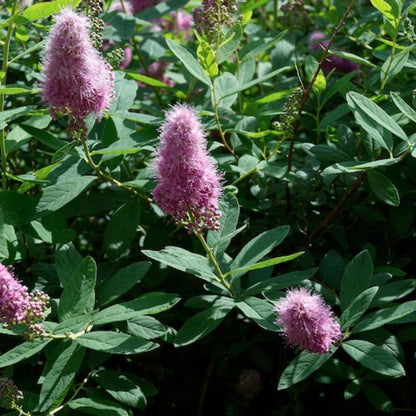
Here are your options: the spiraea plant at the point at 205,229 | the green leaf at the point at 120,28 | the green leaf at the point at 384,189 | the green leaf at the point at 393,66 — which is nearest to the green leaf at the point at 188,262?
the spiraea plant at the point at 205,229

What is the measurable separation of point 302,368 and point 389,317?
0.22 m

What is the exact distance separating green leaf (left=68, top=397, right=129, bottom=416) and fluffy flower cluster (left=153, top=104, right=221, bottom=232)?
17.3 inches

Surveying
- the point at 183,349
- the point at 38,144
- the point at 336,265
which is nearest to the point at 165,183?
the point at 336,265

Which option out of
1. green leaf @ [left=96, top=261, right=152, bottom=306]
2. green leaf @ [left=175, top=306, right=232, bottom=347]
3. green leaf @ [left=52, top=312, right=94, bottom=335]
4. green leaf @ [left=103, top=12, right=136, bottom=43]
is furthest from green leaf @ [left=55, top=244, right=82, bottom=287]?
green leaf @ [left=103, top=12, right=136, bottom=43]

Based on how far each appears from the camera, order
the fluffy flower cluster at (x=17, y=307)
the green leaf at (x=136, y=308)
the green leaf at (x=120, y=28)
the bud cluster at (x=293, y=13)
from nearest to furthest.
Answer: the fluffy flower cluster at (x=17, y=307)
the green leaf at (x=136, y=308)
the green leaf at (x=120, y=28)
the bud cluster at (x=293, y=13)

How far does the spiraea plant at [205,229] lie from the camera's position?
1570mm

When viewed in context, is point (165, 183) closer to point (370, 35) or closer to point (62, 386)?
point (62, 386)

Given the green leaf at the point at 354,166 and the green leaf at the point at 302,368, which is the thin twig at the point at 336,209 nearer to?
the green leaf at the point at 354,166

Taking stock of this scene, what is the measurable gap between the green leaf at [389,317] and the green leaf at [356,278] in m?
0.06

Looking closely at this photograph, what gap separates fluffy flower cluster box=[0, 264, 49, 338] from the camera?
1.46 meters

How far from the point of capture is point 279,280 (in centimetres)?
172

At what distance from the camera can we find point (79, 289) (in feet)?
5.33

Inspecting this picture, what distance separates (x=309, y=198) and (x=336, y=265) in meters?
0.26

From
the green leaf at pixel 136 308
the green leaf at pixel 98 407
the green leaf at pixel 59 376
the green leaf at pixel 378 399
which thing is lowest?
the green leaf at pixel 378 399
